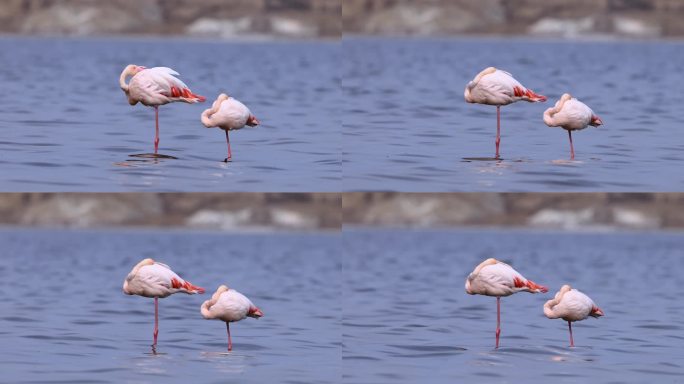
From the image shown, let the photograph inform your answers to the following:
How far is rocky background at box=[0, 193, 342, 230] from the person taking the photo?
2720 cm

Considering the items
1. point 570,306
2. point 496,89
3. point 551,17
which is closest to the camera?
point 570,306

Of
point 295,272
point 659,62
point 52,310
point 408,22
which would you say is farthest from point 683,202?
point 52,310

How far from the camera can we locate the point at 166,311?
16.0 meters

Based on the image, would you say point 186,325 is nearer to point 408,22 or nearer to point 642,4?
point 408,22

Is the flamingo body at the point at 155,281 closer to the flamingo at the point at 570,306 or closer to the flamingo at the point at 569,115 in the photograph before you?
the flamingo at the point at 570,306

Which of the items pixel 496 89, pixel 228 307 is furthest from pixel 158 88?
pixel 496 89

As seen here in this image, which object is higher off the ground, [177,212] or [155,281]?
[155,281]

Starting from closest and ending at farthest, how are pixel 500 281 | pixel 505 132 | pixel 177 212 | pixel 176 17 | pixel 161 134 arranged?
pixel 500 281 → pixel 161 134 → pixel 505 132 → pixel 177 212 → pixel 176 17

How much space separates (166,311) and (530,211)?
11.9m

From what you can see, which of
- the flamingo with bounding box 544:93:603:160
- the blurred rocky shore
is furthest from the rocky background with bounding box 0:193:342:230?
the flamingo with bounding box 544:93:603:160

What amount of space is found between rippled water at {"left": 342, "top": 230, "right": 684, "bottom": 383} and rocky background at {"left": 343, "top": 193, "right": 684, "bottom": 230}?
34 cm

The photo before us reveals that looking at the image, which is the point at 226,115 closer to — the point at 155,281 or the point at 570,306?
the point at 155,281

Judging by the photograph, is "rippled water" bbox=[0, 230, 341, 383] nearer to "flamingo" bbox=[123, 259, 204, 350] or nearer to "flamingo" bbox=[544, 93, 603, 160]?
"flamingo" bbox=[123, 259, 204, 350]

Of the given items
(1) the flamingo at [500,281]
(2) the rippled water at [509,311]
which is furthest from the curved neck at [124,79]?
(1) the flamingo at [500,281]
